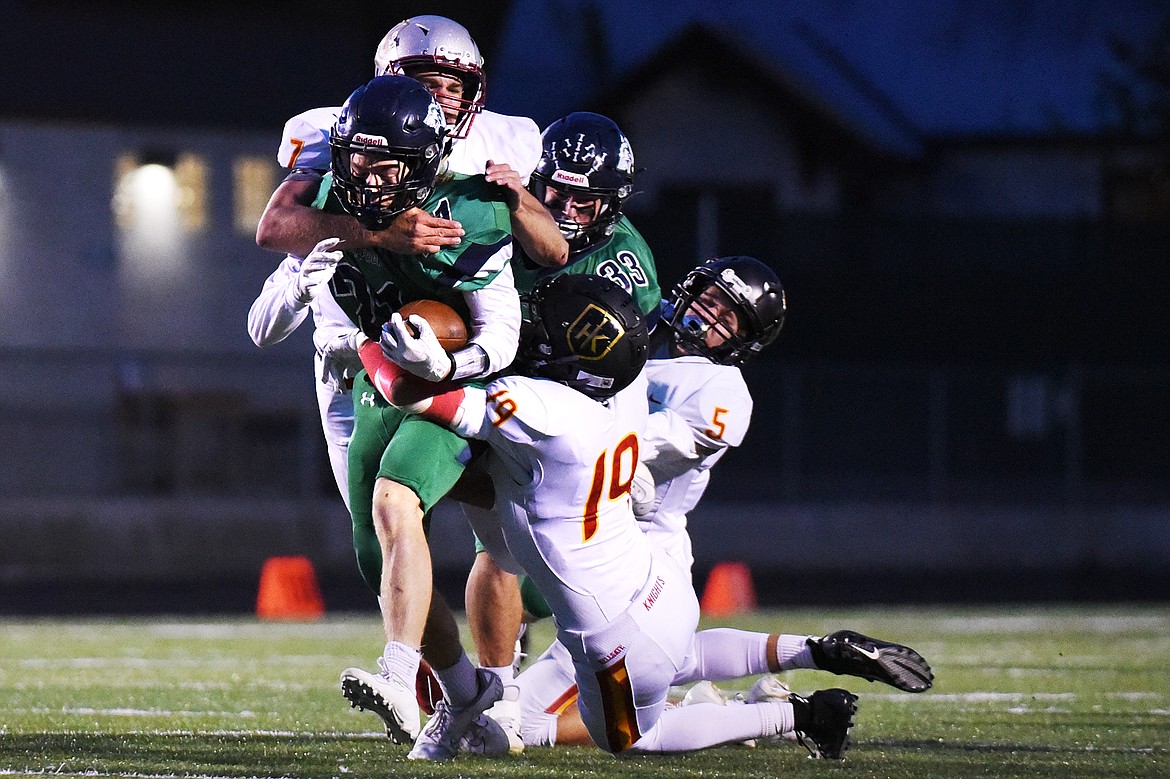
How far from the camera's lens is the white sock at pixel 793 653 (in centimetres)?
523

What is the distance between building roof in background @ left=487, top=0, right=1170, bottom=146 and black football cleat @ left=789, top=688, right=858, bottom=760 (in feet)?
57.6

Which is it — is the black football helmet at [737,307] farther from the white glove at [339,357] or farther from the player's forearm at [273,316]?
the player's forearm at [273,316]

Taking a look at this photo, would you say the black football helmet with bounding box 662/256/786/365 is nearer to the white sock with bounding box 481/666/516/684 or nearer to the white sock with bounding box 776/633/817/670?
the white sock with bounding box 776/633/817/670

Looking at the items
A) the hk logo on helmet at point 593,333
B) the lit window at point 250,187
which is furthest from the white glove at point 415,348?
the lit window at point 250,187

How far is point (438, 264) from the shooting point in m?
4.98

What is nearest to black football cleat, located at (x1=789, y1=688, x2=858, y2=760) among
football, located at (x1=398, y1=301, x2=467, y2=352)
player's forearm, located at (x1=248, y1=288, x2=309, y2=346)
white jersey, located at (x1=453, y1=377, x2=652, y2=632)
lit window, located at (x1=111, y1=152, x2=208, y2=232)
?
white jersey, located at (x1=453, y1=377, x2=652, y2=632)

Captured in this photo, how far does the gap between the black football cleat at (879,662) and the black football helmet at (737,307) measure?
1.10 metres

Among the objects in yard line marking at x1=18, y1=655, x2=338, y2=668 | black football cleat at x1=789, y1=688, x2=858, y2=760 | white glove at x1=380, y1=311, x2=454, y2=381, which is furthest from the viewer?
yard line marking at x1=18, y1=655, x2=338, y2=668

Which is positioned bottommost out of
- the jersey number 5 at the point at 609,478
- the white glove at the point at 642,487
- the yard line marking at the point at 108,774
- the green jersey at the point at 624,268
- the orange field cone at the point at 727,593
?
the orange field cone at the point at 727,593

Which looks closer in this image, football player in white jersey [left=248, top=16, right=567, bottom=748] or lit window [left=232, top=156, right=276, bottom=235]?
football player in white jersey [left=248, top=16, right=567, bottom=748]

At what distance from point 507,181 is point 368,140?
1.70 ft

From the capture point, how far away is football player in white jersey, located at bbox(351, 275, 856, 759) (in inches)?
184

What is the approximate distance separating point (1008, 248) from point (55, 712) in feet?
51.2

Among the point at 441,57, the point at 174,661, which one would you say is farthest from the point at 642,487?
the point at 174,661
